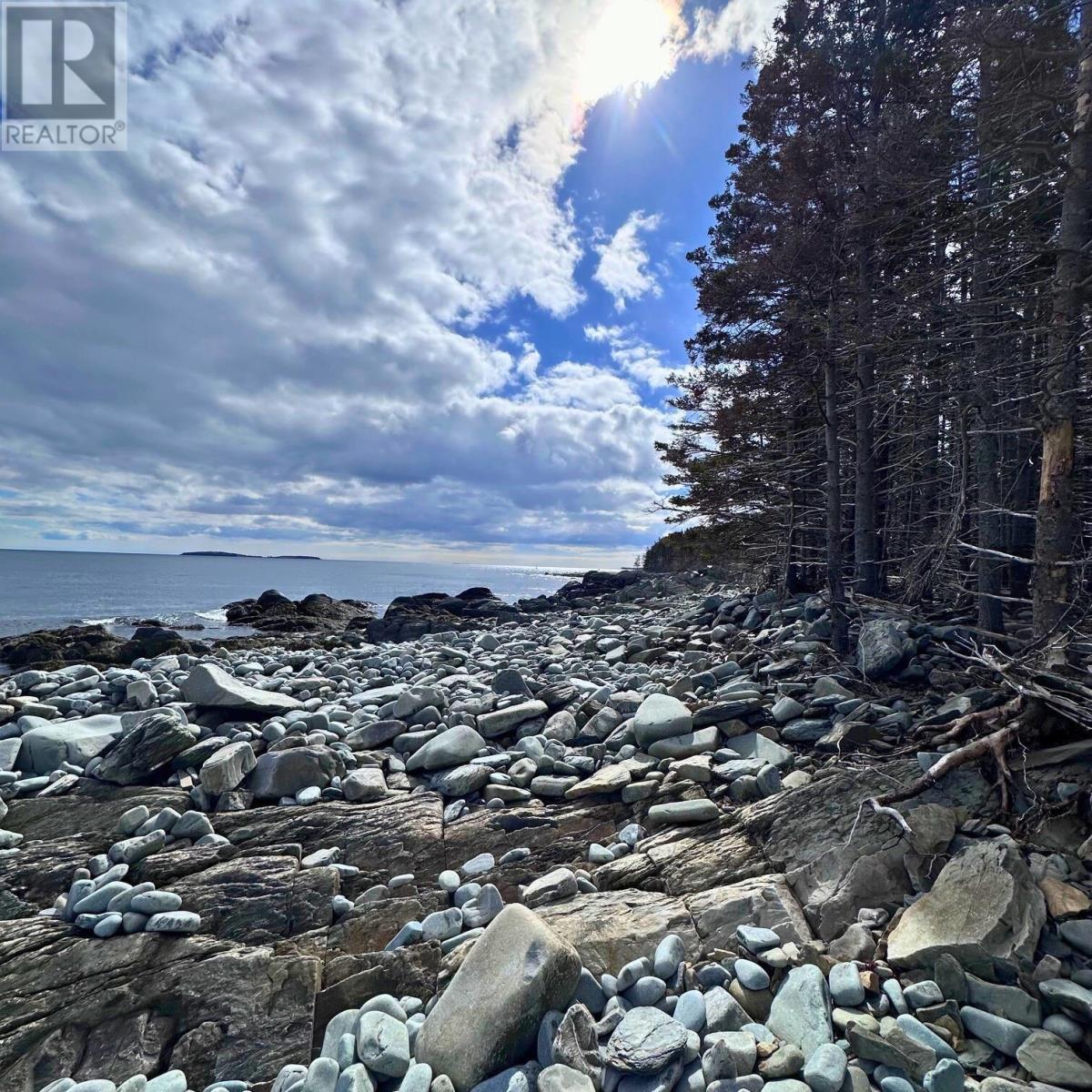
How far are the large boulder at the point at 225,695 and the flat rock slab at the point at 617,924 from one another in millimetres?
4059

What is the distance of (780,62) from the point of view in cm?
1015

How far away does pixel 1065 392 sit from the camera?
162 inches

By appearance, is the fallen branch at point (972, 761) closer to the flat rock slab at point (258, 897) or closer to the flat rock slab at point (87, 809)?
the flat rock slab at point (258, 897)

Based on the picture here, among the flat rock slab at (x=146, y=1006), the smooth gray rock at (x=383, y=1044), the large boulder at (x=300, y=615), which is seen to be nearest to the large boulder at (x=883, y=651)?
the smooth gray rock at (x=383, y=1044)

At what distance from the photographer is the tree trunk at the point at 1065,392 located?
411 centimetres

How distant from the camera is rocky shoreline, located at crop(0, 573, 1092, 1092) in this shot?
2.34 meters

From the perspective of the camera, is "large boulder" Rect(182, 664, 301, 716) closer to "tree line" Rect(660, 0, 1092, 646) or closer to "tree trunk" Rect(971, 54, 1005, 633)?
"tree line" Rect(660, 0, 1092, 646)

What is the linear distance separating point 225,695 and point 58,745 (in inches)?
52.8

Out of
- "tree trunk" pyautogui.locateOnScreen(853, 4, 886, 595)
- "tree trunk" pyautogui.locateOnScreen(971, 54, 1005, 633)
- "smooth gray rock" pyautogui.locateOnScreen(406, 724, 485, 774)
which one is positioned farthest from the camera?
"tree trunk" pyautogui.locateOnScreen(853, 4, 886, 595)

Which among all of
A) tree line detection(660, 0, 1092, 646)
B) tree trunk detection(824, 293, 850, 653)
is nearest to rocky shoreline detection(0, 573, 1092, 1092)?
tree trunk detection(824, 293, 850, 653)

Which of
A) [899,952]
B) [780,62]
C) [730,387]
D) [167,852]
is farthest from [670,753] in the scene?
[780,62]

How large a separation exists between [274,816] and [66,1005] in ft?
5.34

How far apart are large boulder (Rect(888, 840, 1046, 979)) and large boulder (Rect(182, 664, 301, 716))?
570 cm

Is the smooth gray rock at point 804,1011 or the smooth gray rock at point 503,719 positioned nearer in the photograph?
the smooth gray rock at point 804,1011
